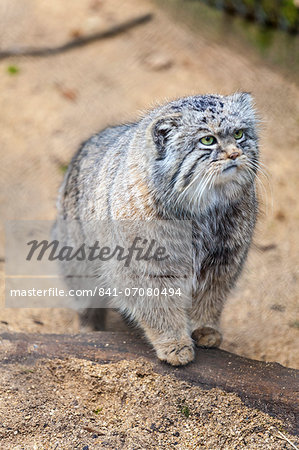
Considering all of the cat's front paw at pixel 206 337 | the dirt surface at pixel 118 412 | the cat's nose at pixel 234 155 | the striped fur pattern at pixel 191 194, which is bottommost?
the dirt surface at pixel 118 412

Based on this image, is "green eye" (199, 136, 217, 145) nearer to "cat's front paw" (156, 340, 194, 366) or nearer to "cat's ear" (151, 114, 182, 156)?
"cat's ear" (151, 114, 182, 156)

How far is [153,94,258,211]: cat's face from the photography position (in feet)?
11.1

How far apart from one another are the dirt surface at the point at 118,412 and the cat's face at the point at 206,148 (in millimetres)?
1225

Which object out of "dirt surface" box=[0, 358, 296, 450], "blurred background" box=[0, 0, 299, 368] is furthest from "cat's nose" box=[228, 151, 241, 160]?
"blurred background" box=[0, 0, 299, 368]

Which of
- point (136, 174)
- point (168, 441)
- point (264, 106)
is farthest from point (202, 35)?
point (168, 441)

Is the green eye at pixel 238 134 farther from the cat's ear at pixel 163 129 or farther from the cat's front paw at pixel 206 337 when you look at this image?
the cat's front paw at pixel 206 337

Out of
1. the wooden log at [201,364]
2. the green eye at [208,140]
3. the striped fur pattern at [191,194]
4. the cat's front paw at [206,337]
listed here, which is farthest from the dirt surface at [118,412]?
the green eye at [208,140]

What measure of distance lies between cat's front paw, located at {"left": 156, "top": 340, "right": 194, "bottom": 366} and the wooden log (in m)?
0.05

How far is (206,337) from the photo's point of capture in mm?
4070

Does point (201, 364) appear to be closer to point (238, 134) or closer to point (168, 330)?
point (168, 330)

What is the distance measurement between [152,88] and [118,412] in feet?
17.1

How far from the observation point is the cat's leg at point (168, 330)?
151 inches

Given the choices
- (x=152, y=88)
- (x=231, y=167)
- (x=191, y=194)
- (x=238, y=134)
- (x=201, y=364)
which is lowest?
(x=201, y=364)

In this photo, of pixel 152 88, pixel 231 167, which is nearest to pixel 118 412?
pixel 231 167
